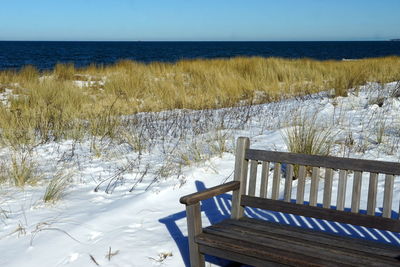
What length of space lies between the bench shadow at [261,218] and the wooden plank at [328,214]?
0.45 metres

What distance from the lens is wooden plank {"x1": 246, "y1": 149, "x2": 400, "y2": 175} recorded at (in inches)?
105

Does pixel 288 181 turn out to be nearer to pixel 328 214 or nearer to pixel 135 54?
pixel 328 214

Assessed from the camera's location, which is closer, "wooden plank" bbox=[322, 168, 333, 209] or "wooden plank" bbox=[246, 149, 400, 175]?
"wooden plank" bbox=[246, 149, 400, 175]

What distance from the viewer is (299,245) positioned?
264 cm

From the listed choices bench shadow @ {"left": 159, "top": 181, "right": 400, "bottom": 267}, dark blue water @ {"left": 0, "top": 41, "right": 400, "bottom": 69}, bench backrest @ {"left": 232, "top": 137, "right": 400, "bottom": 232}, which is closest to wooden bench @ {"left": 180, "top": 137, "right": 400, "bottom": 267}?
bench backrest @ {"left": 232, "top": 137, "right": 400, "bottom": 232}

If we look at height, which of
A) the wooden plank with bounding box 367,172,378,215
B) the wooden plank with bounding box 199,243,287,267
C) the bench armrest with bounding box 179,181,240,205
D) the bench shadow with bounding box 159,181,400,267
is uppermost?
the wooden plank with bounding box 367,172,378,215

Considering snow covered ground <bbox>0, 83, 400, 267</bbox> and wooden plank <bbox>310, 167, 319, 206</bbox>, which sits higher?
wooden plank <bbox>310, 167, 319, 206</bbox>

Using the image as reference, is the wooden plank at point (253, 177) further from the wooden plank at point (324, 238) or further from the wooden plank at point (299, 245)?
the wooden plank at point (299, 245)

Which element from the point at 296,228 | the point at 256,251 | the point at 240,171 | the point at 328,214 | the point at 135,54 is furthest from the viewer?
the point at 135,54

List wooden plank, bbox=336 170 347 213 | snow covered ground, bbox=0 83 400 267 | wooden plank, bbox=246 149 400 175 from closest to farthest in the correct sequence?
wooden plank, bbox=246 149 400 175 < wooden plank, bbox=336 170 347 213 < snow covered ground, bbox=0 83 400 267

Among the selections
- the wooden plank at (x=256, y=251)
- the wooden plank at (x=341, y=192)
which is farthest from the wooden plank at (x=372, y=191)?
the wooden plank at (x=256, y=251)

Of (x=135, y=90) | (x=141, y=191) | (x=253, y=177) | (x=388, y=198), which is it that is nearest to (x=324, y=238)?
(x=388, y=198)

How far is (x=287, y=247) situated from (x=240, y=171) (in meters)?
0.76

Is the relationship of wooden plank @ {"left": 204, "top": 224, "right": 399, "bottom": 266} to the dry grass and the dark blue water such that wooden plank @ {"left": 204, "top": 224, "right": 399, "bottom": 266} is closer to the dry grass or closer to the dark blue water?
the dry grass
